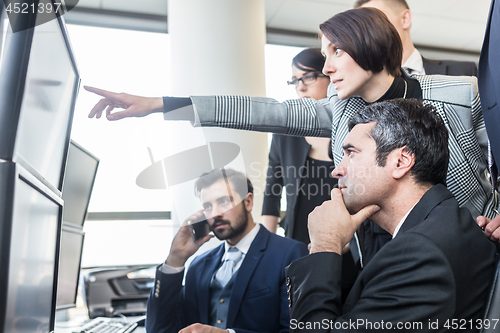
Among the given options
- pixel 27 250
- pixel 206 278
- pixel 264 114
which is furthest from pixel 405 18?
pixel 27 250

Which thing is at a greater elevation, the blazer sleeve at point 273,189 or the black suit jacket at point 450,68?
the black suit jacket at point 450,68

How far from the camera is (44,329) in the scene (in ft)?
2.89

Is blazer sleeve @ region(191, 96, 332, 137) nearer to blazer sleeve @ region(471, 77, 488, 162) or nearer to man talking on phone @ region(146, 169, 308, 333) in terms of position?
man talking on phone @ region(146, 169, 308, 333)

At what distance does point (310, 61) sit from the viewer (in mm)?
1861

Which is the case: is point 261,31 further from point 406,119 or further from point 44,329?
point 44,329

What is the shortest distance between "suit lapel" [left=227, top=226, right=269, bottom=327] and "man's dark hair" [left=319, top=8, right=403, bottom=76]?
0.72 meters

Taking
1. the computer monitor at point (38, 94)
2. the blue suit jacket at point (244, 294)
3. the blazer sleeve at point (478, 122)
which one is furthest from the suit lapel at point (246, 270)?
the blazer sleeve at point (478, 122)

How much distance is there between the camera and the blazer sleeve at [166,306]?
1395 millimetres

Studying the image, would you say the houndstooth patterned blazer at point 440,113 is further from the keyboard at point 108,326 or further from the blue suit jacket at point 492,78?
the keyboard at point 108,326

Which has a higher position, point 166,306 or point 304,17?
point 304,17

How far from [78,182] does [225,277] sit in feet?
2.45

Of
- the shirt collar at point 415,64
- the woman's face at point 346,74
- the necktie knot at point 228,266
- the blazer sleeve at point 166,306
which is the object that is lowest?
the blazer sleeve at point 166,306

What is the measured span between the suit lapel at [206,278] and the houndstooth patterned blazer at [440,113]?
0.58 metres

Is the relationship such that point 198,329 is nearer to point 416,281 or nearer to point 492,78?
point 416,281
